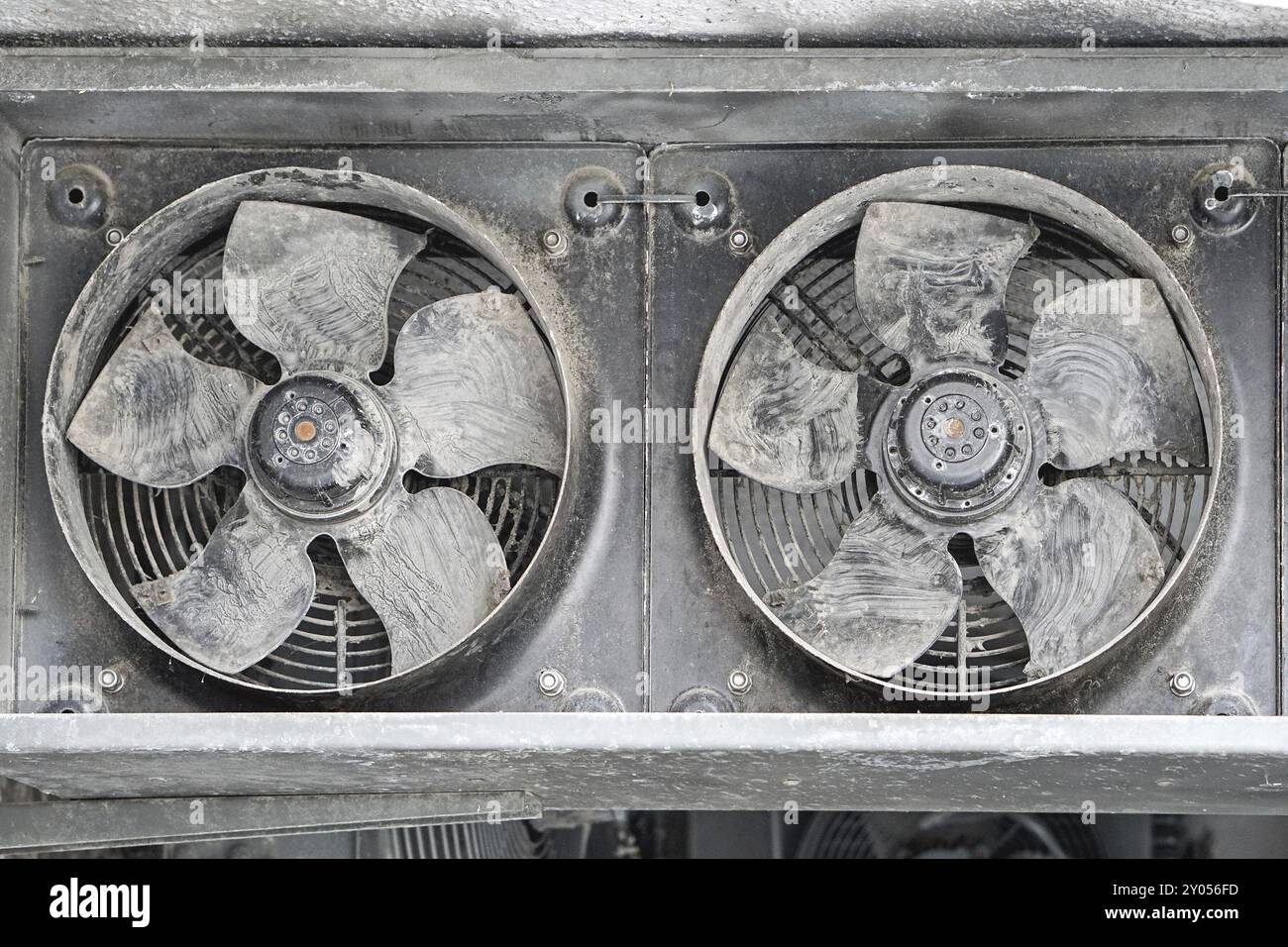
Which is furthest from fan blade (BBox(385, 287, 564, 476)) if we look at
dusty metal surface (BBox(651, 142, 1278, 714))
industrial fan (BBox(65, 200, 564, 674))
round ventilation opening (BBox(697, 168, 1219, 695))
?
round ventilation opening (BBox(697, 168, 1219, 695))

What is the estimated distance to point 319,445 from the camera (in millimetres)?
3416

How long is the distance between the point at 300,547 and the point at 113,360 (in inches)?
24.0

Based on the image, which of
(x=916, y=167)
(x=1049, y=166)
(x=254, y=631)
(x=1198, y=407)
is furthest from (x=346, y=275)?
(x=1198, y=407)

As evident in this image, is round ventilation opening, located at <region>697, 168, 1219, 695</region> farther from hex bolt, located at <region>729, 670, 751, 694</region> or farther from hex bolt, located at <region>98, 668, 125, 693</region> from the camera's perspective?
hex bolt, located at <region>98, 668, 125, 693</region>

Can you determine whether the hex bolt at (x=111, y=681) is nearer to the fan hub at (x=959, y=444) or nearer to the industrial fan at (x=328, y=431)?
the industrial fan at (x=328, y=431)

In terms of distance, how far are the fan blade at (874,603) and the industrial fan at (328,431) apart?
2.17ft

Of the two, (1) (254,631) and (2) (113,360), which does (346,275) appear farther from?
(1) (254,631)

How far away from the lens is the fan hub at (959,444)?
341cm

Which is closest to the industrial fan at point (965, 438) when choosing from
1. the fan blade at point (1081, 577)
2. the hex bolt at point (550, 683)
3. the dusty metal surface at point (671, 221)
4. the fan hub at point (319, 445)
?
the fan blade at point (1081, 577)

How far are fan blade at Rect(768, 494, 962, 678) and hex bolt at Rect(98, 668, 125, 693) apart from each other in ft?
4.89

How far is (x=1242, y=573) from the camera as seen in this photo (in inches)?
135

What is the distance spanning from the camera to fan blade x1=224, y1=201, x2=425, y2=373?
3541 millimetres
